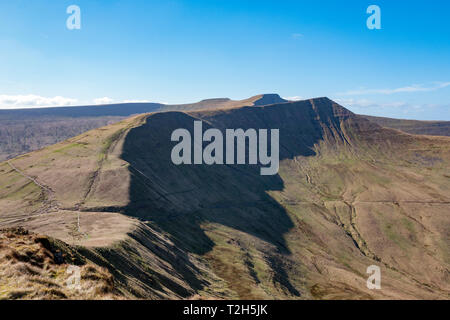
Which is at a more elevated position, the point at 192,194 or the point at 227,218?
the point at 192,194

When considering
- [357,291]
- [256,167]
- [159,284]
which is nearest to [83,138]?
[256,167]

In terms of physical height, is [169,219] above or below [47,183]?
below

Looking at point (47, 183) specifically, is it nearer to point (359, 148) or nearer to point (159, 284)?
point (159, 284)

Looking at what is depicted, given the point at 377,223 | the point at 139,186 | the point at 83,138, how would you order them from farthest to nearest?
the point at 83,138, the point at 377,223, the point at 139,186

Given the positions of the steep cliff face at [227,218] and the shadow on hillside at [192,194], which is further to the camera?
the shadow on hillside at [192,194]
